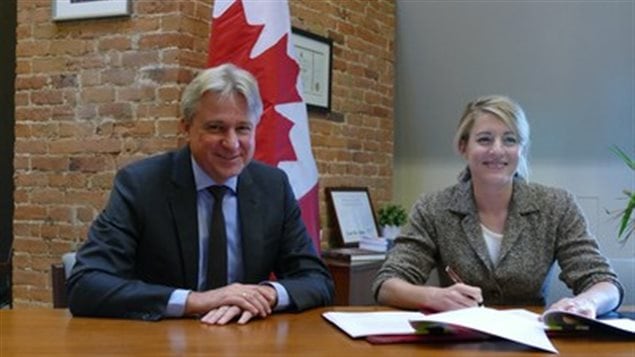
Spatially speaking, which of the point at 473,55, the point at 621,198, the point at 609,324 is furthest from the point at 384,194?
Answer: the point at 609,324

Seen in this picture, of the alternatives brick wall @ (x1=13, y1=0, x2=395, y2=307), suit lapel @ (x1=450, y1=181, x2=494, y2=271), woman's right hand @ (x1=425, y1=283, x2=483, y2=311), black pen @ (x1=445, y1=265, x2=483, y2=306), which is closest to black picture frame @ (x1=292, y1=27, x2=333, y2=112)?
brick wall @ (x1=13, y1=0, x2=395, y2=307)

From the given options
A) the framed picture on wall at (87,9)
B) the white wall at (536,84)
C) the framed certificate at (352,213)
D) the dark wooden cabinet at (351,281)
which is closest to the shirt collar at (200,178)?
the framed picture on wall at (87,9)

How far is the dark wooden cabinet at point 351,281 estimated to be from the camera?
11.5 feet

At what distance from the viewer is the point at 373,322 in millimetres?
1519

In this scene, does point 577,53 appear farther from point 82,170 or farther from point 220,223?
point 220,223

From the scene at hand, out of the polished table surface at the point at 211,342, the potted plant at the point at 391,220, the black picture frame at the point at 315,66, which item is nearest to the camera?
the polished table surface at the point at 211,342

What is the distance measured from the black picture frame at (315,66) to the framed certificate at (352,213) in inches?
18.1

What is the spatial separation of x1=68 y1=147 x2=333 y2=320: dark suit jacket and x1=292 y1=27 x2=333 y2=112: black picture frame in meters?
1.73

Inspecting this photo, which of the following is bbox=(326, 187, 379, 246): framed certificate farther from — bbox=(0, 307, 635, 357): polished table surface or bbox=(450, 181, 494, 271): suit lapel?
bbox=(0, 307, 635, 357): polished table surface

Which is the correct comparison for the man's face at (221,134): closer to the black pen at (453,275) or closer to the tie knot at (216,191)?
the tie knot at (216,191)

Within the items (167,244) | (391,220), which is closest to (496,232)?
(167,244)

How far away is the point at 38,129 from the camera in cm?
324

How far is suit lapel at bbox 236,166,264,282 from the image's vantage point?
1.86m

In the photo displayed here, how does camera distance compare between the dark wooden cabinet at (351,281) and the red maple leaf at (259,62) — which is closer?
the red maple leaf at (259,62)
